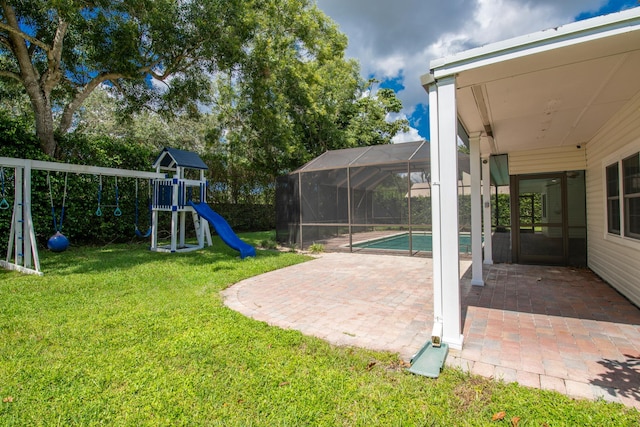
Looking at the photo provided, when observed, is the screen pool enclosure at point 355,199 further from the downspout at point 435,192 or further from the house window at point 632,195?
the downspout at point 435,192

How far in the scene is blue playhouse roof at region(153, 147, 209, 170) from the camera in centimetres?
816

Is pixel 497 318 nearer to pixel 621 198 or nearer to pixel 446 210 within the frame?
pixel 446 210


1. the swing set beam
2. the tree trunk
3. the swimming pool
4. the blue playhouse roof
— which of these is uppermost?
the tree trunk

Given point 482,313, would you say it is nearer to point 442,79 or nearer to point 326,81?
point 442,79

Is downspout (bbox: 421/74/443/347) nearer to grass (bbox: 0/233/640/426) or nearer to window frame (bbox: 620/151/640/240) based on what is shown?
grass (bbox: 0/233/640/426)

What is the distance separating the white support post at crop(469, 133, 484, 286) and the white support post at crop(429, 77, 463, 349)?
245 cm

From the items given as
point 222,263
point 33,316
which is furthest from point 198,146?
point 33,316

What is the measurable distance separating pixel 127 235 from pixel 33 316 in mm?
6890

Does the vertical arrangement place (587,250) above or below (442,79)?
below

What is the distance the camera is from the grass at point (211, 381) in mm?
1789

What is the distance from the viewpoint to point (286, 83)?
1171cm

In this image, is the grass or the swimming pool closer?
the grass

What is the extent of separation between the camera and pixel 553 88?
3.11 meters

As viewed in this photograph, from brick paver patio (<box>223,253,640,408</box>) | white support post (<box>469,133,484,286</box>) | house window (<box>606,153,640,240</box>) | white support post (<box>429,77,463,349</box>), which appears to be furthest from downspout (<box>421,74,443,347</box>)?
house window (<box>606,153,640,240</box>)
